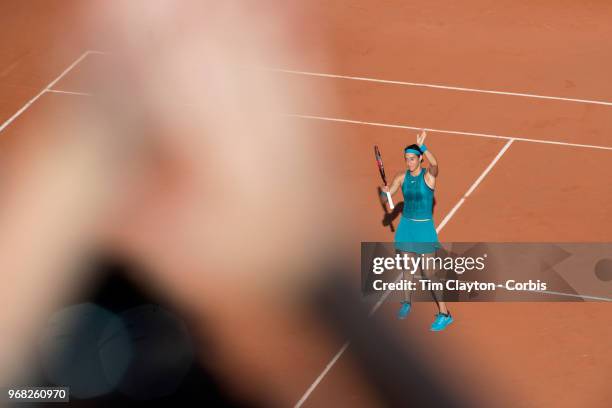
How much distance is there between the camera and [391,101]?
18344 mm

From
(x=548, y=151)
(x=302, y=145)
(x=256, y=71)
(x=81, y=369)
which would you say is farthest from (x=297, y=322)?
(x=256, y=71)

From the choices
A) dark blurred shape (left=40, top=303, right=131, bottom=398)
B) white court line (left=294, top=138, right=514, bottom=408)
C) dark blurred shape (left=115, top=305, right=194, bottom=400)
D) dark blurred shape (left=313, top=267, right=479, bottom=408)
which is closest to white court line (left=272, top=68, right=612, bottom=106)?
white court line (left=294, top=138, right=514, bottom=408)

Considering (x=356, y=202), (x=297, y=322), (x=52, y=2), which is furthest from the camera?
(x=52, y=2)

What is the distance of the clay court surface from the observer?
1240cm

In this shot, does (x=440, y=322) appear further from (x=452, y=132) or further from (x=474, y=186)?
(x=452, y=132)

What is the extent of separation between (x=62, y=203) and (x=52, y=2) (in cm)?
812

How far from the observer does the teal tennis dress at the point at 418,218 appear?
492 inches

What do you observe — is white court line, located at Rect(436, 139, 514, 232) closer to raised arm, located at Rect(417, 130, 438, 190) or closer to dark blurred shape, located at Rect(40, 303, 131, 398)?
raised arm, located at Rect(417, 130, 438, 190)

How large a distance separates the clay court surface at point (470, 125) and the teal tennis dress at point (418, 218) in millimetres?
1087

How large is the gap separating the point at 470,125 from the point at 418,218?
526 centimetres

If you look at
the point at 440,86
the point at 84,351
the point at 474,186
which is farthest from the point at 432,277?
the point at 440,86

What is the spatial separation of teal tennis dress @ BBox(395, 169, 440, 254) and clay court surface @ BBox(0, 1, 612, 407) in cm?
109

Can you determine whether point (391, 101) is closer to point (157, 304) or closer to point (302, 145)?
point (302, 145)

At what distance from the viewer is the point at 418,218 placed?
12625mm
